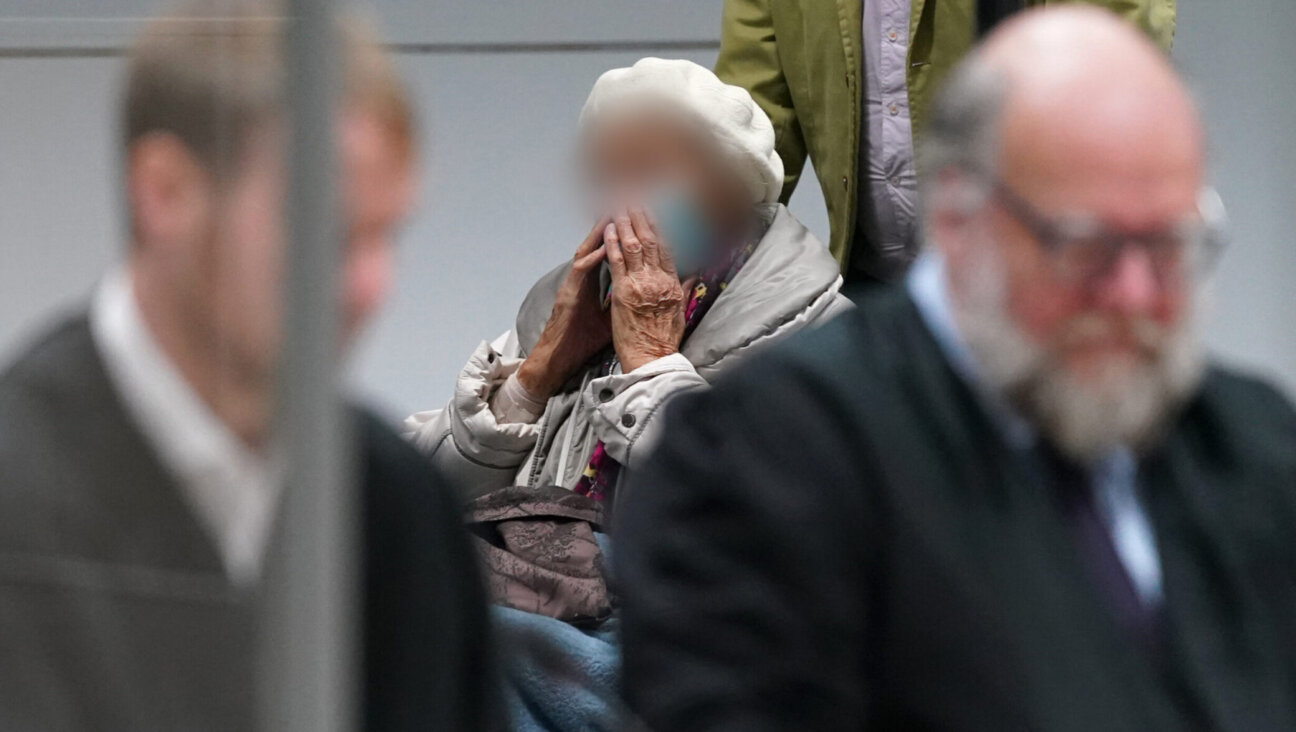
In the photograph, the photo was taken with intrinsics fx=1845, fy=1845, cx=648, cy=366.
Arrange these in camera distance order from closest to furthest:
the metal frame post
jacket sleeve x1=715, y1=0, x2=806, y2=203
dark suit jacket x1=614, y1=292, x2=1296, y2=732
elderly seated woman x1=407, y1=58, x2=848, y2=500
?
the metal frame post < dark suit jacket x1=614, y1=292, x2=1296, y2=732 < elderly seated woman x1=407, y1=58, x2=848, y2=500 < jacket sleeve x1=715, y1=0, x2=806, y2=203

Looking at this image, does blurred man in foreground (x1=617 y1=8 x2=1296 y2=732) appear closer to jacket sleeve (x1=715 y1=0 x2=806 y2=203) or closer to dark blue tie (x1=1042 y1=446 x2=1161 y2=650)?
dark blue tie (x1=1042 y1=446 x2=1161 y2=650)

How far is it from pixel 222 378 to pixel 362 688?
0.73 feet

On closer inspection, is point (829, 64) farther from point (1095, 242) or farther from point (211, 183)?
point (211, 183)

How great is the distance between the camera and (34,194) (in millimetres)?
935

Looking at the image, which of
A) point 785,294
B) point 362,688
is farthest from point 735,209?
point 362,688

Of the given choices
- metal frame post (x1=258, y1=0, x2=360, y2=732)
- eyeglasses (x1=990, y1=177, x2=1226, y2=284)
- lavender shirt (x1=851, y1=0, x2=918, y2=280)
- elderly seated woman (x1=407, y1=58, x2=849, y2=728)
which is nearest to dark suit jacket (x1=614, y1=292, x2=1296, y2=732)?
eyeglasses (x1=990, y1=177, x2=1226, y2=284)

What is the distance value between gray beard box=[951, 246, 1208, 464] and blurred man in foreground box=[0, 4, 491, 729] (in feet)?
1.81

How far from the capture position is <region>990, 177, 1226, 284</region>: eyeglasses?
1.28 metres

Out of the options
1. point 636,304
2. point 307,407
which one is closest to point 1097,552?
point 307,407

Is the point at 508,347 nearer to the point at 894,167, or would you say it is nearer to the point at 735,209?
the point at 735,209

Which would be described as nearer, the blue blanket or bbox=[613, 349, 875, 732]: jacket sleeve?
bbox=[613, 349, 875, 732]: jacket sleeve

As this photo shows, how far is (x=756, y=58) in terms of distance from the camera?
2.94 meters

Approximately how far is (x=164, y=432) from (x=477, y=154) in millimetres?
1692

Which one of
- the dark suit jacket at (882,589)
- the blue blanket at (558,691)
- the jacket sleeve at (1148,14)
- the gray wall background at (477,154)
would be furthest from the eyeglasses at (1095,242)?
the jacket sleeve at (1148,14)
